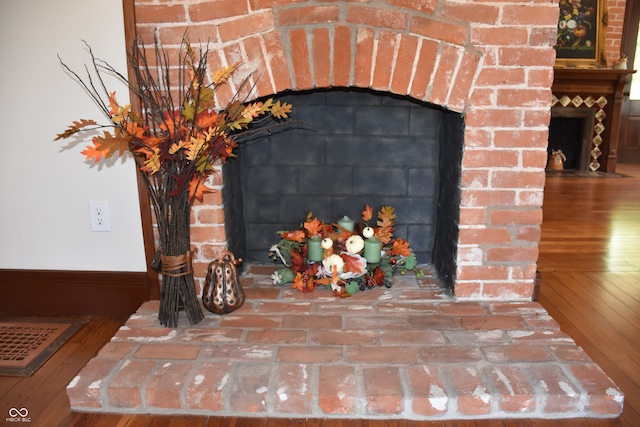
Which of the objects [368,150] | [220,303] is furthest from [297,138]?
[220,303]

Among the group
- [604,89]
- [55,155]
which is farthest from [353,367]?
[604,89]

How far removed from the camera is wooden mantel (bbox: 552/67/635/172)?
564 centimetres

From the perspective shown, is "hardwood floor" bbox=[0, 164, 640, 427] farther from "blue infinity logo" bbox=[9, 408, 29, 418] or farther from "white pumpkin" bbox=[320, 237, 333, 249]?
"white pumpkin" bbox=[320, 237, 333, 249]

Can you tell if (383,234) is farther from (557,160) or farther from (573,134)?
(573,134)

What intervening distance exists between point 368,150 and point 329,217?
0.37 metres

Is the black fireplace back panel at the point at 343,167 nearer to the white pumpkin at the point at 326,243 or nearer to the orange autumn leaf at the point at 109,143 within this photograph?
the white pumpkin at the point at 326,243

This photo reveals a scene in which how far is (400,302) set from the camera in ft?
6.66

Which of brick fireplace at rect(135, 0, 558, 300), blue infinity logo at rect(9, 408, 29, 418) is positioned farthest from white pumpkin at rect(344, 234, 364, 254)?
blue infinity logo at rect(9, 408, 29, 418)

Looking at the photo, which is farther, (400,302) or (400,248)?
(400,248)

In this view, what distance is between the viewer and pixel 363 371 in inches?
62.1

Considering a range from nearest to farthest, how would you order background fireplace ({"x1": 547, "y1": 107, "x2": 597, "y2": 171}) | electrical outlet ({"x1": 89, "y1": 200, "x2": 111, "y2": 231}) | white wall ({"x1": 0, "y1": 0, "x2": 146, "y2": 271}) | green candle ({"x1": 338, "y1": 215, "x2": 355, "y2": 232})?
white wall ({"x1": 0, "y1": 0, "x2": 146, "y2": 271}), electrical outlet ({"x1": 89, "y1": 200, "x2": 111, "y2": 231}), green candle ({"x1": 338, "y1": 215, "x2": 355, "y2": 232}), background fireplace ({"x1": 547, "y1": 107, "x2": 597, "y2": 171})

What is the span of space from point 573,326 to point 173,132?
1.74 metres

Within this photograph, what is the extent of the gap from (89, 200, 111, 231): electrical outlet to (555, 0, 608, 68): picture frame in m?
5.32

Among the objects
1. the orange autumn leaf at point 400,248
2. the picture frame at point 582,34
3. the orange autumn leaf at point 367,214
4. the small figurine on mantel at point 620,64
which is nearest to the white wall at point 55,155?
the orange autumn leaf at point 367,214
